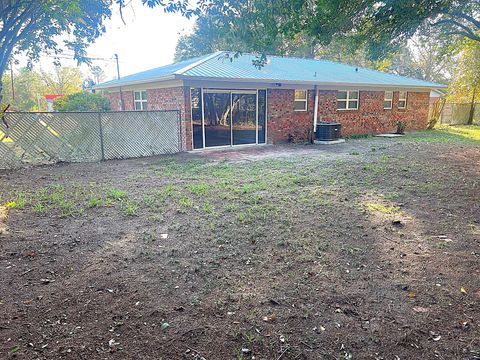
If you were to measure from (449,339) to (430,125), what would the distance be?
2144 cm

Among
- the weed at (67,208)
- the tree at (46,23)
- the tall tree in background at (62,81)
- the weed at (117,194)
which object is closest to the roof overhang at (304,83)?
the tree at (46,23)

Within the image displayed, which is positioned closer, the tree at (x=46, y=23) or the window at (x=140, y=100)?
the tree at (x=46, y=23)

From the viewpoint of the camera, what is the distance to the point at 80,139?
10.4 metres

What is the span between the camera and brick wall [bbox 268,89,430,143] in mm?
14547

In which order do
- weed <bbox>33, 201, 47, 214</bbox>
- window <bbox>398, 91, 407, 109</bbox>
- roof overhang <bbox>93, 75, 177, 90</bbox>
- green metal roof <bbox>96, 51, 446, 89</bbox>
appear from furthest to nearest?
window <bbox>398, 91, 407, 109</bbox> < green metal roof <bbox>96, 51, 446, 89</bbox> < roof overhang <bbox>93, 75, 177, 90</bbox> < weed <bbox>33, 201, 47, 214</bbox>

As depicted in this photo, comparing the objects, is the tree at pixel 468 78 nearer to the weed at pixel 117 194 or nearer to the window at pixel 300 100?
the window at pixel 300 100

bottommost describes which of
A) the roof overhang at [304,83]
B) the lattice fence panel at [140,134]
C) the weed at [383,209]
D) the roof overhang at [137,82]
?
the weed at [383,209]

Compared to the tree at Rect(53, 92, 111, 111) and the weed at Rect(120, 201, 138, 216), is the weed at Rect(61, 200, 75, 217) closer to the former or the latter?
the weed at Rect(120, 201, 138, 216)

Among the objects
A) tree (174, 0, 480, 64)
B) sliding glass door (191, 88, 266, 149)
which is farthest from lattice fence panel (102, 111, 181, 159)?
tree (174, 0, 480, 64)

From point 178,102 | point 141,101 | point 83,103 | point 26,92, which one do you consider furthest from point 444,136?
point 26,92

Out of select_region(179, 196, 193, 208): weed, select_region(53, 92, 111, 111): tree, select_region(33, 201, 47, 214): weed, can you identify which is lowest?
select_region(179, 196, 193, 208): weed

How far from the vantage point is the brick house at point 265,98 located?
490 inches

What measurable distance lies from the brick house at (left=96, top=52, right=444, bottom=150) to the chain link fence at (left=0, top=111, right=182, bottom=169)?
0.88 meters

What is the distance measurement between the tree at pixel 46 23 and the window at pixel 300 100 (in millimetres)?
8599
